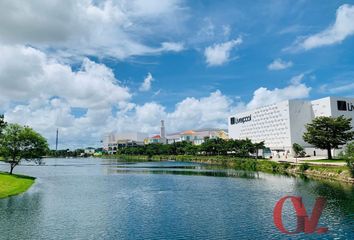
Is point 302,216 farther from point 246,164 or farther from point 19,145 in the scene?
point 246,164

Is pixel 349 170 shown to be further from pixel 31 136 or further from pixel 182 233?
pixel 31 136

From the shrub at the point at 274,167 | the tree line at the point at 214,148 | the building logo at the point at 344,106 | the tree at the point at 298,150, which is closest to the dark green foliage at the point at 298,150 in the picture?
the tree at the point at 298,150

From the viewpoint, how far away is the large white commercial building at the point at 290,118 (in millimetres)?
117750

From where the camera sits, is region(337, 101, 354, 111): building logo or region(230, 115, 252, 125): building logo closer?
region(337, 101, 354, 111): building logo

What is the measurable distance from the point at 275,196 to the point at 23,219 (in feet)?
85.2

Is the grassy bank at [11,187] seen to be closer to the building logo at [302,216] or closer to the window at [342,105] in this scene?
the building logo at [302,216]

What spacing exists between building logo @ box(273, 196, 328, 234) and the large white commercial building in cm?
8887

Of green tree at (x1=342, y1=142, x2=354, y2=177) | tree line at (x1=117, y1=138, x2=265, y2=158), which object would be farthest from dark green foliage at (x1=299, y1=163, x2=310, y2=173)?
tree line at (x1=117, y1=138, x2=265, y2=158)

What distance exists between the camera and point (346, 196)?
36.0 m

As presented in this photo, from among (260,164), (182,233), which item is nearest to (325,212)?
(182,233)

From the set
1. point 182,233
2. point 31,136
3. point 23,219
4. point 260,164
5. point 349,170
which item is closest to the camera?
point 182,233

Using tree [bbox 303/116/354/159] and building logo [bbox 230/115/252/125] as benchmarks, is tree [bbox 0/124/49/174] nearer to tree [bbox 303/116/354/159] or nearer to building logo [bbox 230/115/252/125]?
tree [bbox 303/116/354/159]

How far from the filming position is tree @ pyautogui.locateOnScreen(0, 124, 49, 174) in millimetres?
55250

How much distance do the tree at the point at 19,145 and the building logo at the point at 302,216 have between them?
4261 centimetres
